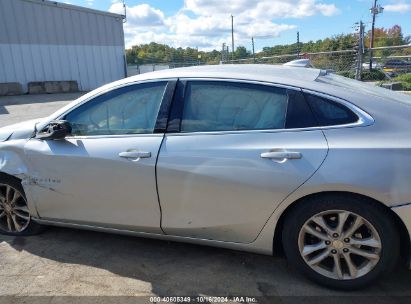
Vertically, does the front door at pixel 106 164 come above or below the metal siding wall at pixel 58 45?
below

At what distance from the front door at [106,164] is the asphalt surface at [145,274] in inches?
12.8

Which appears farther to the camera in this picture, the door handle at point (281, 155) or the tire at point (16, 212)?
the tire at point (16, 212)

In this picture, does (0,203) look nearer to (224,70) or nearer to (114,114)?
(114,114)

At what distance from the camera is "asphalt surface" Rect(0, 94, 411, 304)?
274 cm

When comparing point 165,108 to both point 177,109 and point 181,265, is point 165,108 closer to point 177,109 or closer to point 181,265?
point 177,109

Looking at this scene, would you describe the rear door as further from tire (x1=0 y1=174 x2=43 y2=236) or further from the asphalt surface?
tire (x1=0 y1=174 x2=43 y2=236)

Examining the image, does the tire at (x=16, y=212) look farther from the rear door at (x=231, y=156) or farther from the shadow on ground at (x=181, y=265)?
the rear door at (x=231, y=156)

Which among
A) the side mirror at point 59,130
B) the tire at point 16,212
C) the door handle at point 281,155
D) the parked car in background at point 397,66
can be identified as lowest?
the tire at point 16,212

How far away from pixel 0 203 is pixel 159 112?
77.3 inches

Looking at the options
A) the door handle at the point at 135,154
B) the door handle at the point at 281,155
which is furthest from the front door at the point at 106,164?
the door handle at the point at 281,155

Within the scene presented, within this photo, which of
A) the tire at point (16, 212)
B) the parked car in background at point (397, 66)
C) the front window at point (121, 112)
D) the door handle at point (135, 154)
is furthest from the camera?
the parked car in background at point (397, 66)

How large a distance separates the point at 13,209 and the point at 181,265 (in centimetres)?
176

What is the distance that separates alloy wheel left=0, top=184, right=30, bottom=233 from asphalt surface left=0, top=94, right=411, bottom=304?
0.14 m

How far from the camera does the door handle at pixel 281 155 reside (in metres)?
2.56
